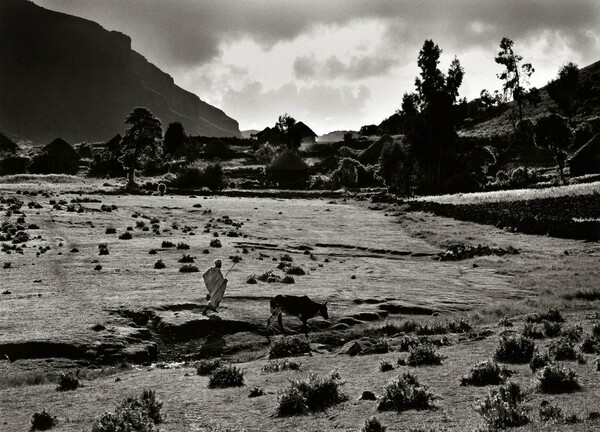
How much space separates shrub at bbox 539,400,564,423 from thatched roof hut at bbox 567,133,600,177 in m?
74.7

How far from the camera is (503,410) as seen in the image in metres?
8.80

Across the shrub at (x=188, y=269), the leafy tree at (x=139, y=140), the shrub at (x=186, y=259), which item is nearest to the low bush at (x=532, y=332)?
the shrub at (x=188, y=269)

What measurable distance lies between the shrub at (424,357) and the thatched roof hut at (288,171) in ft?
326

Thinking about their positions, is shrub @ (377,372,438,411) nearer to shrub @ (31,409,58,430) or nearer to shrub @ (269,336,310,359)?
shrub @ (269,336,310,359)

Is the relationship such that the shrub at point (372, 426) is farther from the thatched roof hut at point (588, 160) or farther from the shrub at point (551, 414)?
the thatched roof hut at point (588, 160)

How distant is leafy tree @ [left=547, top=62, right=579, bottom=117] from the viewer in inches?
5167

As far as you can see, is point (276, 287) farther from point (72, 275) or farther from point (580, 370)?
point (580, 370)

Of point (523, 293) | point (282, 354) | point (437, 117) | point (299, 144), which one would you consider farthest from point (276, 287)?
point (299, 144)

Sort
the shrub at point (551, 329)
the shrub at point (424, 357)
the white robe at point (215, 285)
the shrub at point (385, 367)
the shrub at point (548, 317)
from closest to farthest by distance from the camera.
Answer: the shrub at point (385, 367) < the shrub at point (424, 357) < the shrub at point (551, 329) < the shrub at point (548, 317) < the white robe at point (215, 285)

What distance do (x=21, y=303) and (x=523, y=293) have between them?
1903 cm

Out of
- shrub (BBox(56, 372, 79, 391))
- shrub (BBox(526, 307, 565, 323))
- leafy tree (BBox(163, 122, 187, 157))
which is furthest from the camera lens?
leafy tree (BBox(163, 122, 187, 157))

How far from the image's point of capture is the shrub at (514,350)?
13539mm

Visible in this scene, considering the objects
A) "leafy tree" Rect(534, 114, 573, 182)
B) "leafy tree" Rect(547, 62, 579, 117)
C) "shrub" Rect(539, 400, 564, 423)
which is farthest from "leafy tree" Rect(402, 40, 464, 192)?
"shrub" Rect(539, 400, 564, 423)

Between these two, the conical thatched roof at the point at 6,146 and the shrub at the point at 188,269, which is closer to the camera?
the shrub at the point at 188,269
